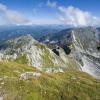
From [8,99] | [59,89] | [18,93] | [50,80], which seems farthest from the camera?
[50,80]

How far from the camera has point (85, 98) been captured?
351 feet

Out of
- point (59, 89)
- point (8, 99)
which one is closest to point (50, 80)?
point (59, 89)

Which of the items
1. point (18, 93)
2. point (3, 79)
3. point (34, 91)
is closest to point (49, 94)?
point (34, 91)

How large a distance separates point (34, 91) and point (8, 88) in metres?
15.3

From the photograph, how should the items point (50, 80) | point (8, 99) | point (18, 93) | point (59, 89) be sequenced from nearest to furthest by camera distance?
point (8, 99) → point (18, 93) → point (59, 89) → point (50, 80)

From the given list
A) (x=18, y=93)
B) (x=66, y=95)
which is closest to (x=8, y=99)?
(x=18, y=93)

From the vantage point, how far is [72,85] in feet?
398

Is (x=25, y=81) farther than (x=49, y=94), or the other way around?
(x=25, y=81)

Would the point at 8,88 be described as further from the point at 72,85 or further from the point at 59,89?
the point at 72,85

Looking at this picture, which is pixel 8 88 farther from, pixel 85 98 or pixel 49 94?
pixel 85 98

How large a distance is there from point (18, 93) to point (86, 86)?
45.7 meters

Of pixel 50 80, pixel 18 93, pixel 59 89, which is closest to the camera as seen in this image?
pixel 18 93

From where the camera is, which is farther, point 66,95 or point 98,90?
point 98,90

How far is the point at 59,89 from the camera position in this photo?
11556cm
